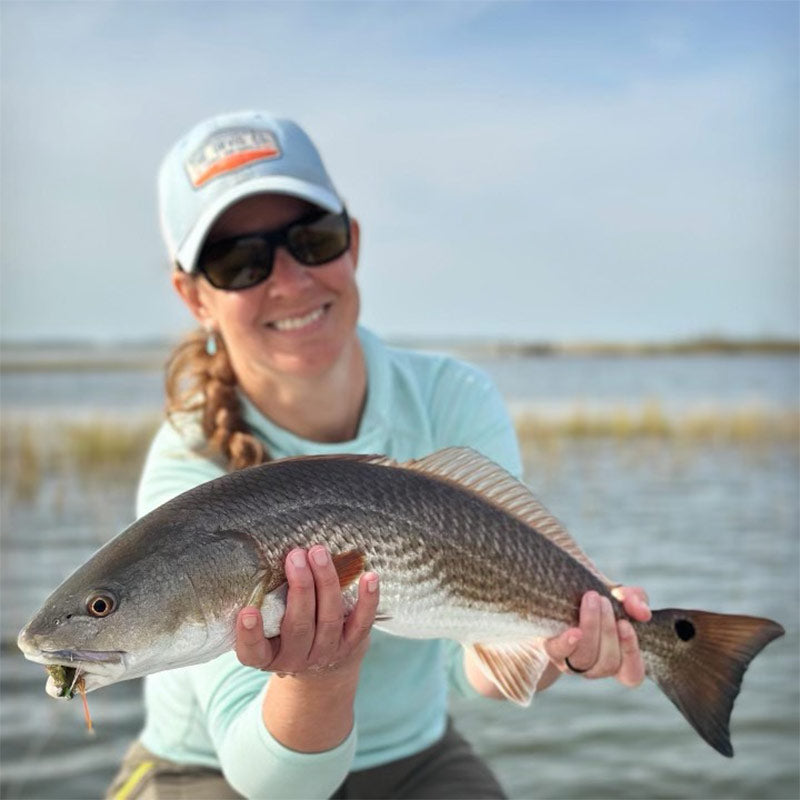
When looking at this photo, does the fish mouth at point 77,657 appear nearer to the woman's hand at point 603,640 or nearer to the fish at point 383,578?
the fish at point 383,578

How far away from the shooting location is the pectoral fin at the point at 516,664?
133 inches

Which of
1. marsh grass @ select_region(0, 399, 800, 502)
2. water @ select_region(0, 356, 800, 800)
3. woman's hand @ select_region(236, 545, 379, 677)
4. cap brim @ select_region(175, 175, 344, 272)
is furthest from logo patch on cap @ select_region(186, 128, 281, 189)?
marsh grass @ select_region(0, 399, 800, 502)

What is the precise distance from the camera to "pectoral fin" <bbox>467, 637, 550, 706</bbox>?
338cm

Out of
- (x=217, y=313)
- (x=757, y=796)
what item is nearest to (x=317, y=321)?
(x=217, y=313)

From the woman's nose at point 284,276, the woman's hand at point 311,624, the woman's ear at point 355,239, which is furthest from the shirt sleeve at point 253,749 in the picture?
the woman's ear at point 355,239

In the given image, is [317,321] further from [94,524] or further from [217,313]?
[94,524]

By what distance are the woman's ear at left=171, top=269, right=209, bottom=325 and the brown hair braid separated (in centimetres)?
11

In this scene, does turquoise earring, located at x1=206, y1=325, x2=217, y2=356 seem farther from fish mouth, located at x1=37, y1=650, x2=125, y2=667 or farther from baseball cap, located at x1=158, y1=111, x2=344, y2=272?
fish mouth, located at x1=37, y1=650, x2=125, y2=667

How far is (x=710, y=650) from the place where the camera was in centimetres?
337

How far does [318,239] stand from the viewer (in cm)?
395

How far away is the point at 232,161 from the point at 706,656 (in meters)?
2.23

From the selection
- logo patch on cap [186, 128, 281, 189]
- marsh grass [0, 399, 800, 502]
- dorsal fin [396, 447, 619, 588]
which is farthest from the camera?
marsh grass [0, 399, 800, 502]

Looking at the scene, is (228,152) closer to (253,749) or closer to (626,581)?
(253,749)

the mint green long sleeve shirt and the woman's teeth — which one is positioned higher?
the woman's teeth
